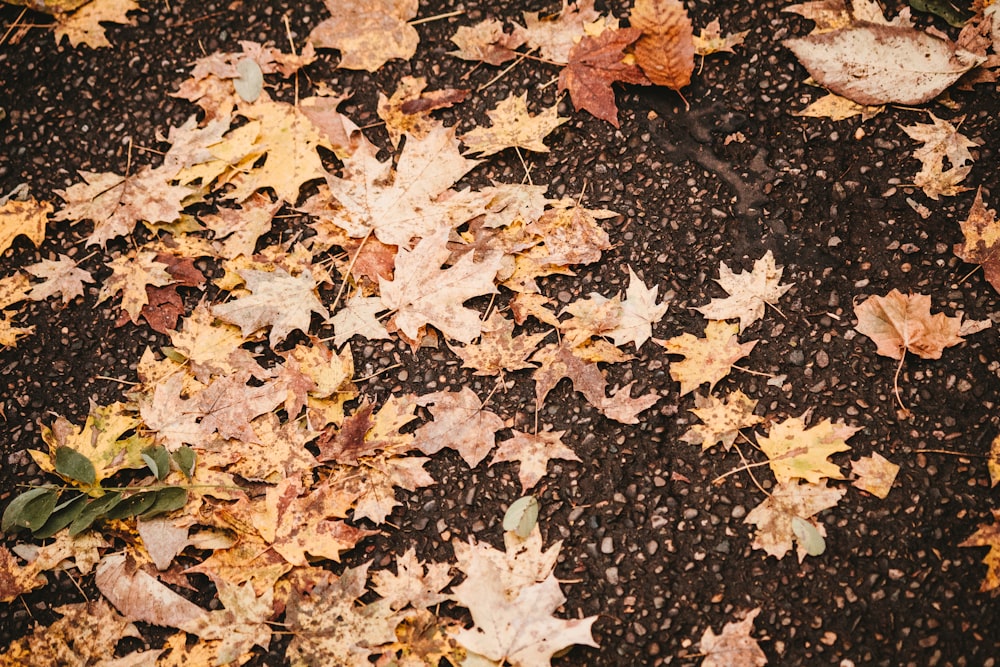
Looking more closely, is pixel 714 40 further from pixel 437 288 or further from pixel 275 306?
pixel 275 306

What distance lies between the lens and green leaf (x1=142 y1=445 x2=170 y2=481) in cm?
214

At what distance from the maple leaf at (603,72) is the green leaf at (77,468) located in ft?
6.38

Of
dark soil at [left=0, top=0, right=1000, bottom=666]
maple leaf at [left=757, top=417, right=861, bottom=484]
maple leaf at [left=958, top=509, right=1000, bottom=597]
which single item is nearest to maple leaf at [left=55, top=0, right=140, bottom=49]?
dark soil at [left=0, top=0, right=1000, bottom=666]

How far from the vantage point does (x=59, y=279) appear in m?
2.53

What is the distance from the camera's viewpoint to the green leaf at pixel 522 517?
2025 millimetres

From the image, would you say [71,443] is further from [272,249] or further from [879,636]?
[879,636]

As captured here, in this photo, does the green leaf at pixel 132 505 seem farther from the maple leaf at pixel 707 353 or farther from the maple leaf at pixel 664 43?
the maple leaf at pixel 664 43

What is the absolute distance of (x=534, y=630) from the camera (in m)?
1.86

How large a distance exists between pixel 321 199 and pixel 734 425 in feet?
5.03

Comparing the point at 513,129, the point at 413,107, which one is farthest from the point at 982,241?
the point at 413,107

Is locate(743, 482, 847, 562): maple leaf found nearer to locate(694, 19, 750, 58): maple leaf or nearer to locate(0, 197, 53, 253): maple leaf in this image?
locate(694, 19, 750, 58): maple leaf

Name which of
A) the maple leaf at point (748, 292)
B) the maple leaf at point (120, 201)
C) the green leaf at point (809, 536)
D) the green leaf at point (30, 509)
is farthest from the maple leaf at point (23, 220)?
the green leaf at point (809, 536)

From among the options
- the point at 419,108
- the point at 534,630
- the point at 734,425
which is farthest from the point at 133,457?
the point at 734,425

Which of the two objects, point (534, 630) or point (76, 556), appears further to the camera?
point (76, 556)
